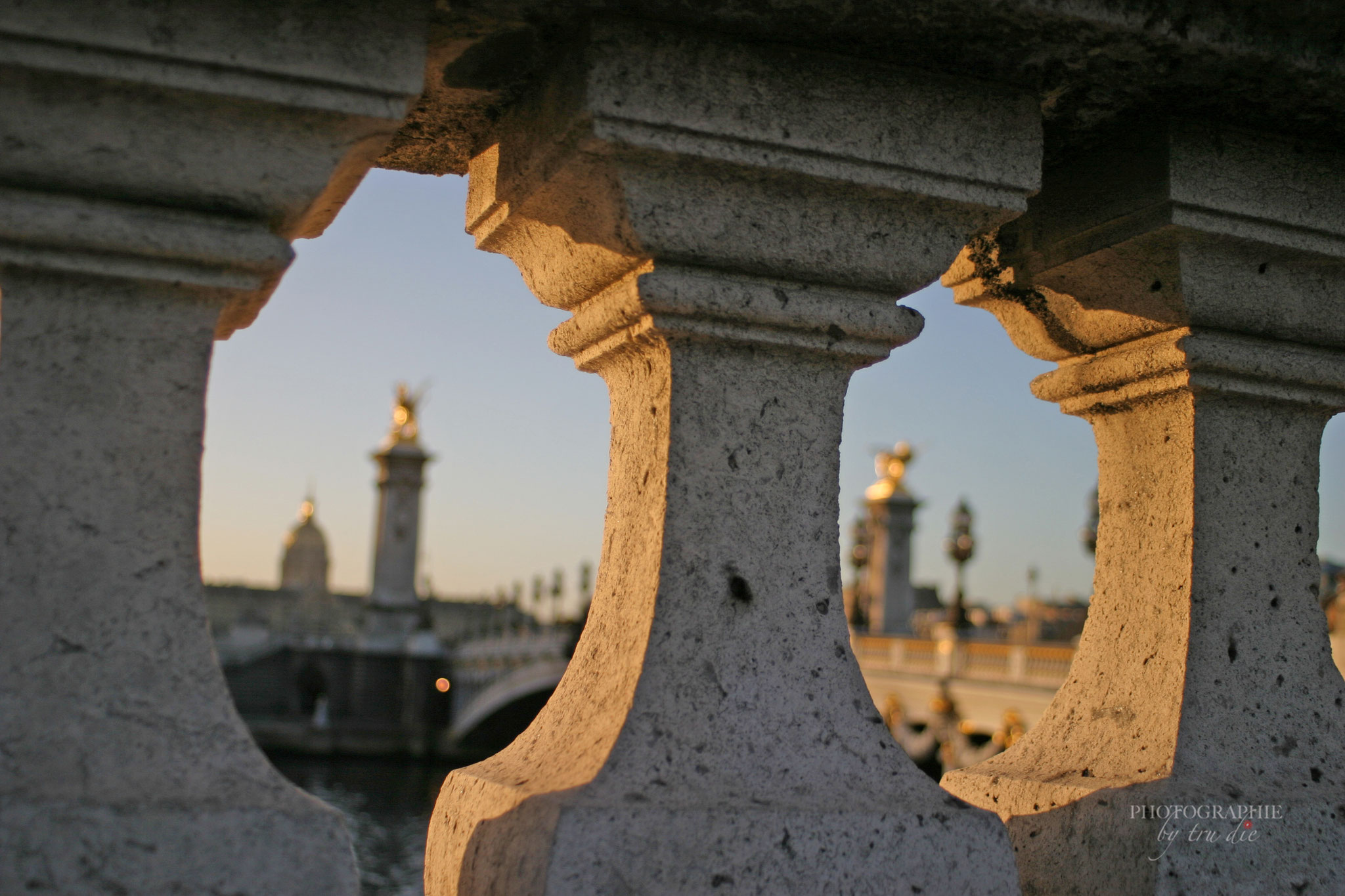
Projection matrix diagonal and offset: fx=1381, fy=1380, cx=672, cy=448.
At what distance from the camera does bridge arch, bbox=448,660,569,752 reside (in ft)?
104

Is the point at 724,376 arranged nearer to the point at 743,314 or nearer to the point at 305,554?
the point at 743,314

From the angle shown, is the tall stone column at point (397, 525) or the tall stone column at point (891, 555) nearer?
the tall stone column at point (891, 555)

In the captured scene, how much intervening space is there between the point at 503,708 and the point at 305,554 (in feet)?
164

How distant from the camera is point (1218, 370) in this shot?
7.73 ft

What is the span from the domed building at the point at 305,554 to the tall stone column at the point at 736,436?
8111 cm

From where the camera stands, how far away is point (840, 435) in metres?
2.06

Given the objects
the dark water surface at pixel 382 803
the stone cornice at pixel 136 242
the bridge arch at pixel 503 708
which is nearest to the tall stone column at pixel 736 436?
the stone cornice at pixel 136 242

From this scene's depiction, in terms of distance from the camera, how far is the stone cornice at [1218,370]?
7.70ft

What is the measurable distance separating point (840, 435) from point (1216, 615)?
78 cm

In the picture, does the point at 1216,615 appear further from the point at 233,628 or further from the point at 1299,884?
the point at 233,628

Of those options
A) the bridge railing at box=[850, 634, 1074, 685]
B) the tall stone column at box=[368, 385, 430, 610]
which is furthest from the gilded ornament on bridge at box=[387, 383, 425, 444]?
the bridge railing at box=[850, 634, 1074, 685]

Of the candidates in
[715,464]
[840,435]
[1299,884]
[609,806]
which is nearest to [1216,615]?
[1299,884]

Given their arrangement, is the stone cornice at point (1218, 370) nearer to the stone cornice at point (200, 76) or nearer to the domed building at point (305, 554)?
the stone cornice at point (200, 76)

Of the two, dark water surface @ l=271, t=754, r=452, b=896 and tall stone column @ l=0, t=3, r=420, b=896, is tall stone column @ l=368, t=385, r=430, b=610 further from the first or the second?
tall stone column @ l=0, t=3, r=420, b=896
